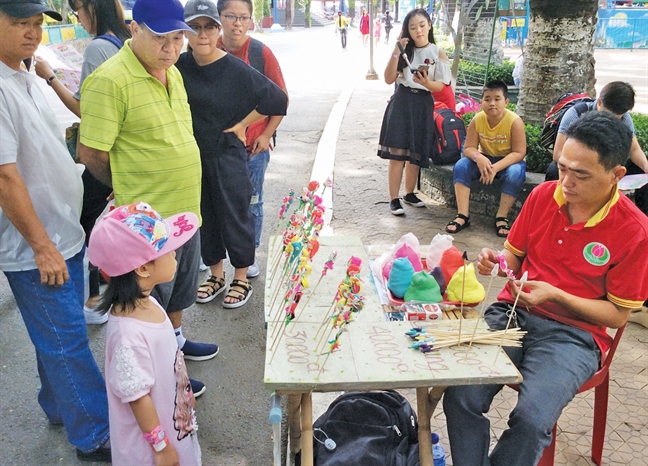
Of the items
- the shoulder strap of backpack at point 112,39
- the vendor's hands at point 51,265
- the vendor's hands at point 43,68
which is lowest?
the vendor's hands at point 51,265

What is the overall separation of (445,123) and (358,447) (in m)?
3.75

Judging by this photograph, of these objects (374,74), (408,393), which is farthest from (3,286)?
(374,74)

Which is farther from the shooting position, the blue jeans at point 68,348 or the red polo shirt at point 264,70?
the red polo shirt at point 264,70

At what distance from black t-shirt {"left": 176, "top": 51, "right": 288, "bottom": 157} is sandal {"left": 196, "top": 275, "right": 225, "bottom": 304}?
3.29 ft

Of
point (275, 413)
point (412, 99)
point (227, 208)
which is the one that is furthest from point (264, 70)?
point (275, 413)

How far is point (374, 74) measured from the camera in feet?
53.8

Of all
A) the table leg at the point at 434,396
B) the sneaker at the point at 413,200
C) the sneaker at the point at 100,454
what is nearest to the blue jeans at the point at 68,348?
the sneaker at the point at 100,454

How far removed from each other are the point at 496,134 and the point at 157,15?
10.8 feet

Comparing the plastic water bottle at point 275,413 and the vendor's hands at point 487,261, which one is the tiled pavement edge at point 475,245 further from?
the plastic water bottle at point 275,413

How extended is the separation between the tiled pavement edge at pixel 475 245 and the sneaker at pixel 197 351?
79 centimetres

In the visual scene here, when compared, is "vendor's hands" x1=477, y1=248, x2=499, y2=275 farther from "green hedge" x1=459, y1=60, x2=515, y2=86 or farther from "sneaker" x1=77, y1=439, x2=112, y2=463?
"green hedge" x1=459, y1=60, x2=515, y2=86

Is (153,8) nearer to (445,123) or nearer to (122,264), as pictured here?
(122,264)

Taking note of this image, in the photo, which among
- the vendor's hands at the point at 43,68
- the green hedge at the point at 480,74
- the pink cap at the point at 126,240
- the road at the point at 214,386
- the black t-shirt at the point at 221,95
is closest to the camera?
the pink cap at the point at 126,240

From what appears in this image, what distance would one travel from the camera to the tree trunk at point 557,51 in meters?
5.43
